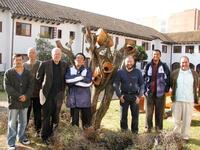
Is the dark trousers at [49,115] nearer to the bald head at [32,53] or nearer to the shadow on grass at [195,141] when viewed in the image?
the bald head at [32,53]

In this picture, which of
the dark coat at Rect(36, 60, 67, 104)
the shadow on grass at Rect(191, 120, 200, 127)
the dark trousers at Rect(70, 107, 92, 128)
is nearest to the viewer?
the dark coat at Rect(36, 60, 67, 104)

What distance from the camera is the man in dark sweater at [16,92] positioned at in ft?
21.6

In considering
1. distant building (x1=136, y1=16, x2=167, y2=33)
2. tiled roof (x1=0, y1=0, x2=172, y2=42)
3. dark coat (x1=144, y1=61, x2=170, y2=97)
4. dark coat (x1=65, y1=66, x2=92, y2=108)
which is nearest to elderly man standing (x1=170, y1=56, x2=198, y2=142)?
dark coat (x1=144, y1=61, x2=170, y2=97)

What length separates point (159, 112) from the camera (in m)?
8.02

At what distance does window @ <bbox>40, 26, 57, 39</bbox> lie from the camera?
1088 inches

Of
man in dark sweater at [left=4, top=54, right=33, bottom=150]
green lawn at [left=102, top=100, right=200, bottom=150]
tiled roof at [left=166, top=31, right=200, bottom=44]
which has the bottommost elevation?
green lawn at [left=102, top=100, right=200, bottom=150]

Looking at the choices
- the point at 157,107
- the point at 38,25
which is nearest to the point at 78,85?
the point at 157,107

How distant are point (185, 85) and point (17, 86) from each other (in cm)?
370

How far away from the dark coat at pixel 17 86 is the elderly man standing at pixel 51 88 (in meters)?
0.29

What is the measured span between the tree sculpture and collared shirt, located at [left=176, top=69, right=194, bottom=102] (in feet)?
4.11

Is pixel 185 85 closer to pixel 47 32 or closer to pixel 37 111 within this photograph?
pixel 37 111

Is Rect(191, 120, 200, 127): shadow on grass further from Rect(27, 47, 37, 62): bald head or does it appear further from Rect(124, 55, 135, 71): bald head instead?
Rect(27, 47, 37, 62): bald head

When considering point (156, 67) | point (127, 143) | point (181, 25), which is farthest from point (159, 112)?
point (181, 25)

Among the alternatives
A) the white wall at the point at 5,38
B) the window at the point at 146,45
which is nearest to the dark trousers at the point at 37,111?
the white wall at the point at 5,38
